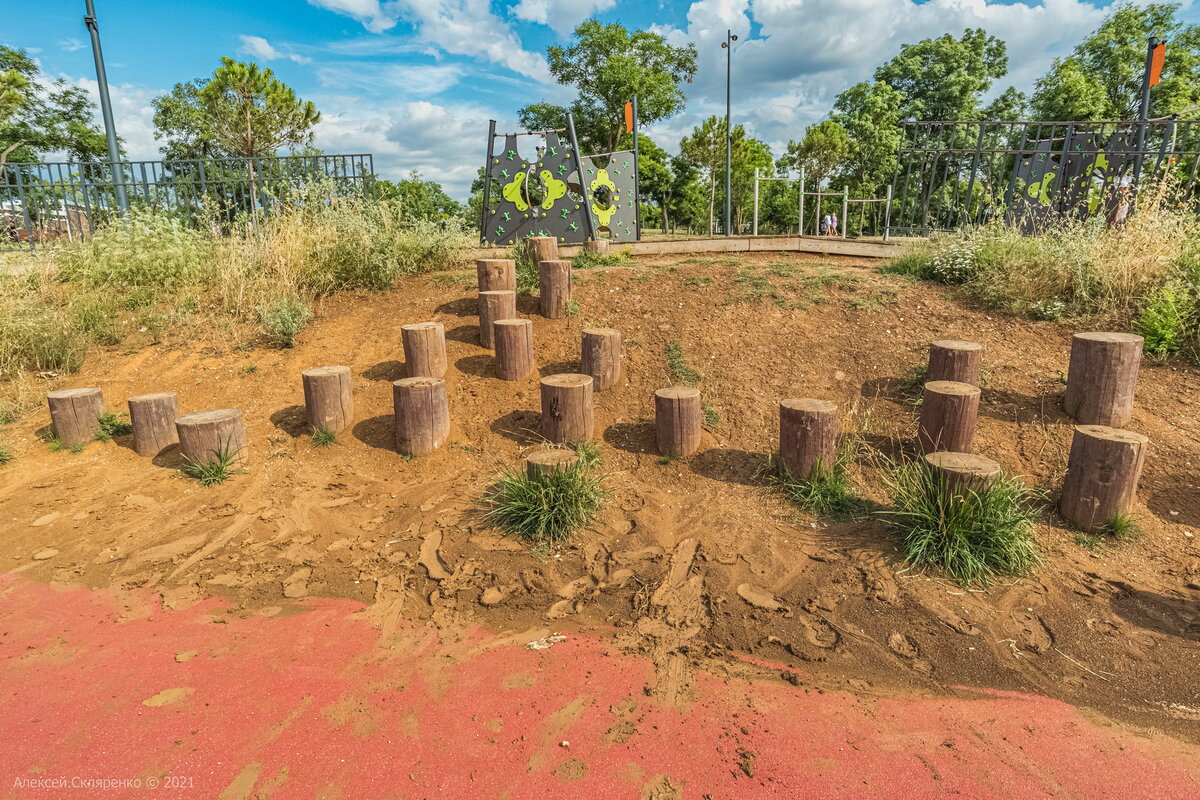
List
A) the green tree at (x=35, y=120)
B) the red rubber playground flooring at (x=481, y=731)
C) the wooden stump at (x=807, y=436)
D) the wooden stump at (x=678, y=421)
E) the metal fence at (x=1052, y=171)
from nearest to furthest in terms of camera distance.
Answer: the red rubber playground flooring at (x=481, y=731), the wooden stump at (x=807, y=436), the wooden stump at (x=678, y=421), the metal fence at (x=1052, y=171), the green tree at (x=35, y=120)

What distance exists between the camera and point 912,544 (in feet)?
11.4

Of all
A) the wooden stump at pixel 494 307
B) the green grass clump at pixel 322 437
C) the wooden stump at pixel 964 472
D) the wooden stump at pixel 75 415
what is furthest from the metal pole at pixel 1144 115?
the wooden stump at pixel 75 415

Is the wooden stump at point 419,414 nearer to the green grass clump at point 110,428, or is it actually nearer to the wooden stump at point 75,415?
the green grass clump at point 110,428

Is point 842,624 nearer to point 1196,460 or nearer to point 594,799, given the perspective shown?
point 594,799

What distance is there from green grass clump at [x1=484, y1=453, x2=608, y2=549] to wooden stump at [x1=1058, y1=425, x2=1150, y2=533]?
9.05ft

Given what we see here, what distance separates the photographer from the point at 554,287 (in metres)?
6.20

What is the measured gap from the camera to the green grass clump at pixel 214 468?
4520mm

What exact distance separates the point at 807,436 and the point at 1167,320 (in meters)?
3.43

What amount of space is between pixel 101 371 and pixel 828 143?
2688 centimetres

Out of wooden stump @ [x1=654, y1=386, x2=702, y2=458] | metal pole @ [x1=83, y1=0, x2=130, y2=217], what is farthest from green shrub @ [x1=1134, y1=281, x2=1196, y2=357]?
metal pole @ [x1=83, y1=0, x2=130, y2=217]

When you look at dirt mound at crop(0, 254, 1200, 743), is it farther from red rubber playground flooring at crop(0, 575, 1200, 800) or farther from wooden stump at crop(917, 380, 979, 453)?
wooden stump at crop(917, 380, 979, 453)

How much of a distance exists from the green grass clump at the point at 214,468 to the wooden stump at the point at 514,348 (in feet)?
6.97

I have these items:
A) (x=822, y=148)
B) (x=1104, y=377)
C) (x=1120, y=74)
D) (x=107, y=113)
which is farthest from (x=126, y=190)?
(x=1120, y=74)

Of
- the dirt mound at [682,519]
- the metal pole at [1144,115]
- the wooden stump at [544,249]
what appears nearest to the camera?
the dirt mound at [682,519]
